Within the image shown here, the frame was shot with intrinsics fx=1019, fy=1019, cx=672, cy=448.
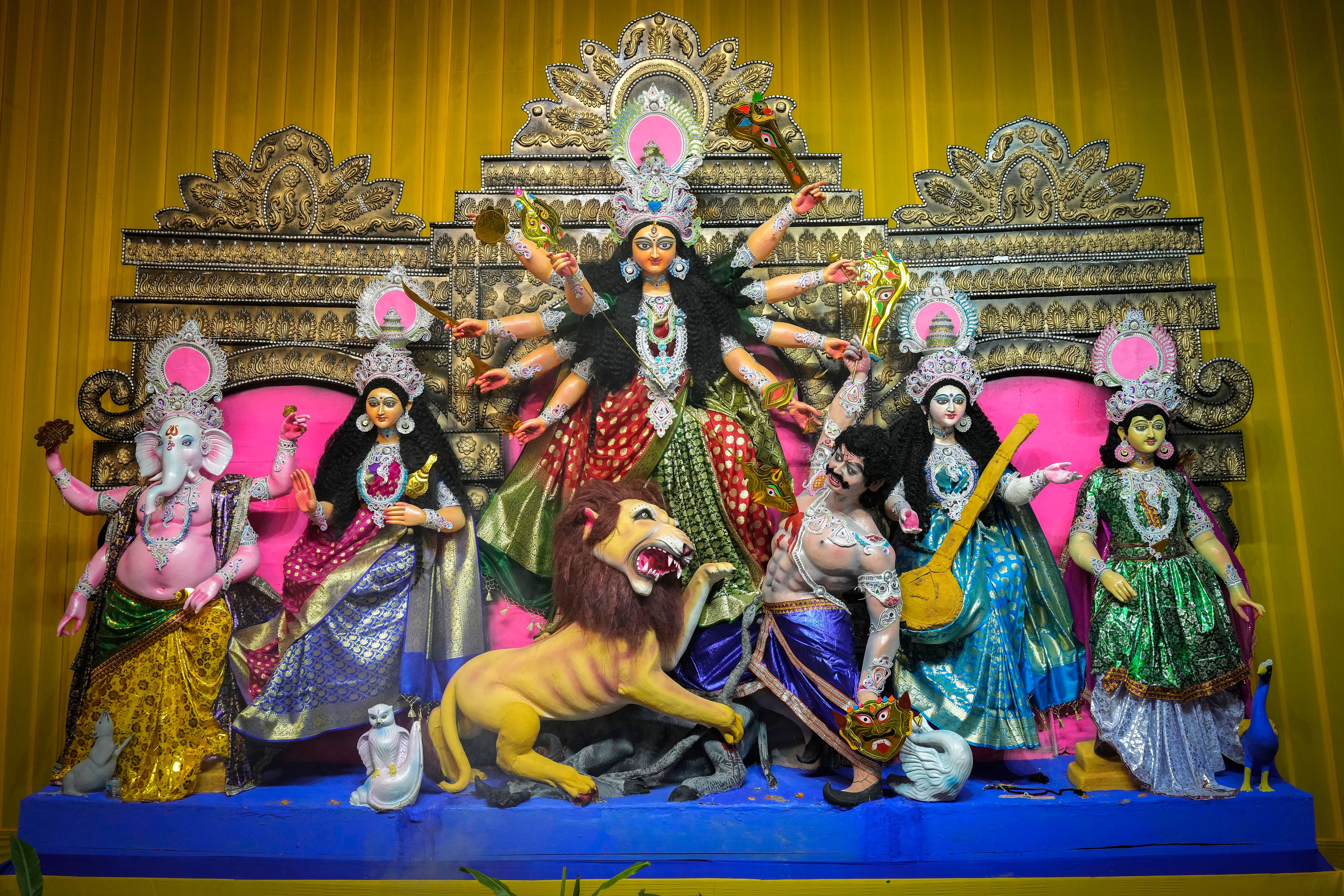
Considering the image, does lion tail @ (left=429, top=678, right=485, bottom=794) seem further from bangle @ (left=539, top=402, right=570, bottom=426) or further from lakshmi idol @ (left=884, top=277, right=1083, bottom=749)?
lakshmi idol @ (left=884, top=277, right=1083, bottom=749)

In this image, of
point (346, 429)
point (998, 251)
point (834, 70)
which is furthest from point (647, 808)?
point (834, 70)

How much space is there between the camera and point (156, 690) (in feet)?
10.9

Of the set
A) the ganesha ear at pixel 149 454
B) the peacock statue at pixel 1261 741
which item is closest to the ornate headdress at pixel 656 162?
the ganesha ear at pixel 149 454

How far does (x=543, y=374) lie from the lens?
12.3 ft

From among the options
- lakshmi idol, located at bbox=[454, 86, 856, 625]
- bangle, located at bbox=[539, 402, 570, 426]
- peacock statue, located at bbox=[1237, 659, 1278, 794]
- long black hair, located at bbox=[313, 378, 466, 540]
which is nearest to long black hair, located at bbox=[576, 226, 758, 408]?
lakshmi idol, located at bbox=[454, 86, 856, 625]

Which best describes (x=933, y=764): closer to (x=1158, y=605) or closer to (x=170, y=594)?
(x=1158, y=605)

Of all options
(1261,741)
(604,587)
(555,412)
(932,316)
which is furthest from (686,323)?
(1261,741)

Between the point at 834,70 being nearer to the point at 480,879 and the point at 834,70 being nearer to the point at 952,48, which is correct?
the point at 952,48

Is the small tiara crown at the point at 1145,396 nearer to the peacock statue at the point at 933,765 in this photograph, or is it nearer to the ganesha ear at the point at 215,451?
the peacock statue at the point at 933,765

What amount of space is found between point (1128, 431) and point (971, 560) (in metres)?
0.75

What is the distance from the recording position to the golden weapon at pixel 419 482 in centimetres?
339

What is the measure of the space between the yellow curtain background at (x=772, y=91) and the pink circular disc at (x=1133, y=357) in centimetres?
58

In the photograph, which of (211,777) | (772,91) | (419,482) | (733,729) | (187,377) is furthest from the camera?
(772,91)

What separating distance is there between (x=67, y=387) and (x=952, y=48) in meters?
3.85
